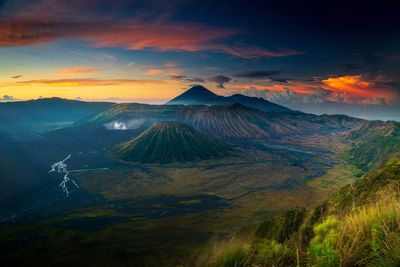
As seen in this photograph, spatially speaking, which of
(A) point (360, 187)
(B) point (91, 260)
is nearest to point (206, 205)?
(B) point (91, 260)

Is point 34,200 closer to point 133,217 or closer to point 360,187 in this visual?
point 133,217

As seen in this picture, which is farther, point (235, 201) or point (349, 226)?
point (235, 201)

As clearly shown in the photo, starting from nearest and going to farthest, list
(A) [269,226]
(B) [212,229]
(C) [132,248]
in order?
(A) [269,226]
(C) [132,248]
(B) [212,229]

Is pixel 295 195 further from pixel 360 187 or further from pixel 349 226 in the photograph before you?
pixel 349 226

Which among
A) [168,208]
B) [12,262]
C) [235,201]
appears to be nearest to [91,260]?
[12,262]

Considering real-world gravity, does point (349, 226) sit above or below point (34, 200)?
above

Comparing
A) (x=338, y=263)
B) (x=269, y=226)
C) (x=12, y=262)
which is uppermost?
(x=338, y=263)

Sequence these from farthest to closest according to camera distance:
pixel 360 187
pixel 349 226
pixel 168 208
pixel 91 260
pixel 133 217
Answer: pixel 168 208 → pixel 133 217 → pixel 91 260 → pixel 360 187 → pixel 349 226

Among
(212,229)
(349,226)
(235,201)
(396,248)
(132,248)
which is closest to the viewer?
(396,248)

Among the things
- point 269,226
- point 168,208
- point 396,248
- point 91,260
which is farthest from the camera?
point 168,208
